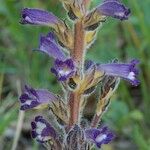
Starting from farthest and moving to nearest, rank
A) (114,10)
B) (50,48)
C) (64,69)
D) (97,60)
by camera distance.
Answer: (97,60) < (50,48) < (114,10) < (64,69)

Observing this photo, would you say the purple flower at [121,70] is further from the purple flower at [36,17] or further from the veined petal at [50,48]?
the purple flower at [36,17]

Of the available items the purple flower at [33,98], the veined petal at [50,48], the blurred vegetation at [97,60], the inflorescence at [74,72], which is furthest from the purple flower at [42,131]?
the blurred vegetation at [97,60]

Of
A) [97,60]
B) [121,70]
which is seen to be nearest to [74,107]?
[121,70]

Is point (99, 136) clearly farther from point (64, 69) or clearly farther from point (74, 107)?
Answer: point (64, 69)

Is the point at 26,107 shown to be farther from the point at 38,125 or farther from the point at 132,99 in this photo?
the point at 132,99

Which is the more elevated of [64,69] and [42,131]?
[64,69]

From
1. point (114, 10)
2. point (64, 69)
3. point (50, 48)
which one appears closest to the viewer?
point (64, 69)

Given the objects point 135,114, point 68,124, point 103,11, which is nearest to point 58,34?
point 103,11

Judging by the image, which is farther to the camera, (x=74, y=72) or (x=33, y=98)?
(x=33, y=98)
